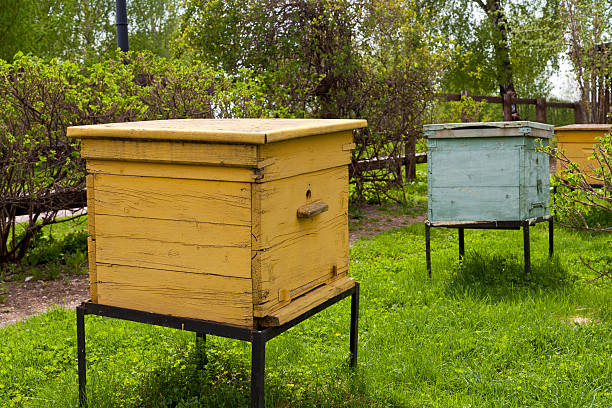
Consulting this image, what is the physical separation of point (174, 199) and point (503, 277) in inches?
142

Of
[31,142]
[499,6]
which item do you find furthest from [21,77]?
[499,6]

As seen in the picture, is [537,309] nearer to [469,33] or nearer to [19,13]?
[19,13]

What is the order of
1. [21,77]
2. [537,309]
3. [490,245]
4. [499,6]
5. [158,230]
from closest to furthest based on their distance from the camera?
1. [158,230]
2. [537,309]
3. [21,77]
4. [490,245]
5. [499,6]

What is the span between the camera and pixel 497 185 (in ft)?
17.8

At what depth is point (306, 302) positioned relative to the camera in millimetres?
3014

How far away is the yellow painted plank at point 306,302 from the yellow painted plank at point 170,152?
653mm

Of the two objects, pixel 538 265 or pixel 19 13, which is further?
pixel 19 13

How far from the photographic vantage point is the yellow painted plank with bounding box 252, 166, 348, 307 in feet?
8.80

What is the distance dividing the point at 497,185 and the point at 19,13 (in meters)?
14.0

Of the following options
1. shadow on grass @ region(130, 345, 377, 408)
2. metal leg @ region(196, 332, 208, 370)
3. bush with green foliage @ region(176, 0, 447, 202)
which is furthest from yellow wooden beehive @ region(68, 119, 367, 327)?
bush with green foliage @ region(176, 0, 447, 202)

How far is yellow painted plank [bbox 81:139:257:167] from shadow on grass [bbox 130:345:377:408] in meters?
1.24

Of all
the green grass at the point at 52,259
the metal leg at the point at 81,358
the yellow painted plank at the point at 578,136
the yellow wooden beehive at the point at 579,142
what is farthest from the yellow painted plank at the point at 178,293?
the yellow painted plank at the point at 578,136

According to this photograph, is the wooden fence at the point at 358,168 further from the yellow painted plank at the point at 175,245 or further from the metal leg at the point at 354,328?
the metal leg at the point at 354,328

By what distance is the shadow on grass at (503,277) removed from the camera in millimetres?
5262
